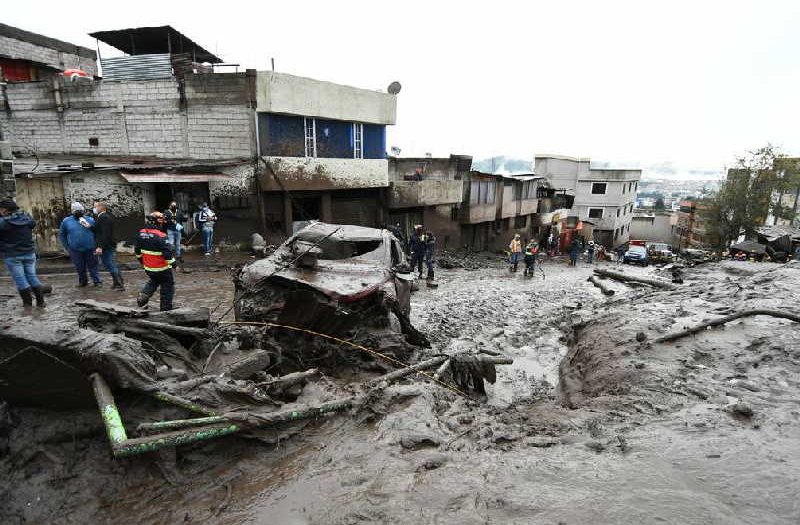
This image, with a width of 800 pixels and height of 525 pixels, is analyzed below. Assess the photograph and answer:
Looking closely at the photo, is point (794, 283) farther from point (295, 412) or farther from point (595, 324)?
point (295, 412)

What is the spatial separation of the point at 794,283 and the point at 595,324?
5.23 meters

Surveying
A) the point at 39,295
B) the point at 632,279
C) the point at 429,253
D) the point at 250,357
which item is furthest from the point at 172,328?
the point at 632,279

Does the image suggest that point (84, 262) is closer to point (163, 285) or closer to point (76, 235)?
point (76, 235)

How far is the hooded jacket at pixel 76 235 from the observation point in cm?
725

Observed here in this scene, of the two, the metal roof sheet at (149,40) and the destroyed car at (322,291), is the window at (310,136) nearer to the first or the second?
the metal roof sheet at (149,40)

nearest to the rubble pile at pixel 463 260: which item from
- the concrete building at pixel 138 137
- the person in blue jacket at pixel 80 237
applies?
the concrete building at pixel 138 137

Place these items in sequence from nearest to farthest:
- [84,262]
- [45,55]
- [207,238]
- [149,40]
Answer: [84,262]
[207,238]
[149,40]
[45,55]

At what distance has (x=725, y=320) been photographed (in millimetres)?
6203

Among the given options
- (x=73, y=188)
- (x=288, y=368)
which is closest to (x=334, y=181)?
(x=73, y=188)

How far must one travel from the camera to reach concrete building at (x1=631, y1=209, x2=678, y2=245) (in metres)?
55.9

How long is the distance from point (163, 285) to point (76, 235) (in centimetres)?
277

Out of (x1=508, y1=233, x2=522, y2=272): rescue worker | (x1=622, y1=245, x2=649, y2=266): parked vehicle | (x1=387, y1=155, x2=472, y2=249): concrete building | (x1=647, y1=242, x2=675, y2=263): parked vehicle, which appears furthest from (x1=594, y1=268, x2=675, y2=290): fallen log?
(x1=647, y1=242, x2=675, y2=263): parked vehicle

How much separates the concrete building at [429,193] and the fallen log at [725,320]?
43.7 ft

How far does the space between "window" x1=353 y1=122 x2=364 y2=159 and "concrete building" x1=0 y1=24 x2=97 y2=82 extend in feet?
38.7
